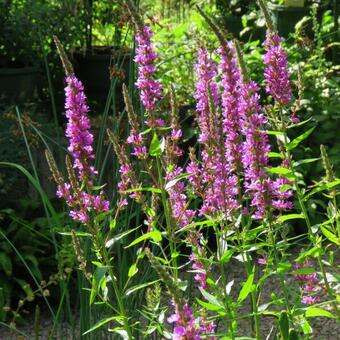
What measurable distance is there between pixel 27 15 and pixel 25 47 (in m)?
0.23

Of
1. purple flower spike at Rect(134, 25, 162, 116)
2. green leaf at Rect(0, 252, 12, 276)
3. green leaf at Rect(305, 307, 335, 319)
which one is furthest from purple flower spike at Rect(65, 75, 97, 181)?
green leaf at Rect(0, 252, 12, 276)

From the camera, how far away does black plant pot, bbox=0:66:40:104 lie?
20.0 ft

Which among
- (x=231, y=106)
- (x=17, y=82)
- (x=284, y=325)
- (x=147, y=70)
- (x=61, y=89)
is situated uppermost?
(x=147, y=70)

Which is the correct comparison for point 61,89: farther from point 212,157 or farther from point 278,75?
point 278,75

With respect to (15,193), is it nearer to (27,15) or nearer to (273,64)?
(27,15)

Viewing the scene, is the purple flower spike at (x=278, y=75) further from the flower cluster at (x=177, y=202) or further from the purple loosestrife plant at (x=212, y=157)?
the flower cluster at (x=177, y=202)

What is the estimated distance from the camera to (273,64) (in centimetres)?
209

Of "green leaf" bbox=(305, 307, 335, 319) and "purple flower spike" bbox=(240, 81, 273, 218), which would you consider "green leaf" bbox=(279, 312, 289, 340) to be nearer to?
"green leaf" bbox=(305, 307, 335, 319)

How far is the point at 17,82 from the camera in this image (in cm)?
613

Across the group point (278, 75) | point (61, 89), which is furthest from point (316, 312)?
point (61, 89)

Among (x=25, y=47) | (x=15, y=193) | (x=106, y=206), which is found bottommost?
(x=15, y=193)

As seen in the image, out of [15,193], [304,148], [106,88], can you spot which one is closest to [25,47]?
[106,88]

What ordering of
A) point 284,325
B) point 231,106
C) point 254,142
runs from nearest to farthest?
point 284,325 → point 254,142 → point 231,106

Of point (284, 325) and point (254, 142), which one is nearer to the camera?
point (284, 325)
